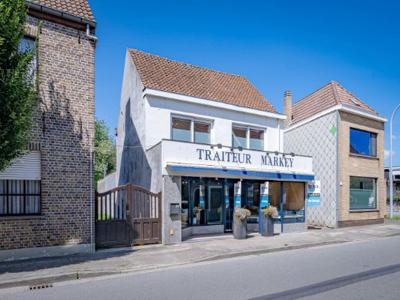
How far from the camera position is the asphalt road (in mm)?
6461

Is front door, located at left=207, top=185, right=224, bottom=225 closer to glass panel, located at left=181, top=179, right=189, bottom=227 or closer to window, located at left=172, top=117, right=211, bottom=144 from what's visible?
glass panel, located at left=181, top=179, right=189, bottom=227

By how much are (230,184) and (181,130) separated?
327 centimetres

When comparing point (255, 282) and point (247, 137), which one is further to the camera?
point (247, 137)

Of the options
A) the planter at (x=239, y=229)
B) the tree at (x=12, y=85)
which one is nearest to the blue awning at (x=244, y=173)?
the planter at (x=239, y=229)

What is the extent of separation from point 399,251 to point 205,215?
727 cm

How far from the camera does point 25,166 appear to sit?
9844 millimetres

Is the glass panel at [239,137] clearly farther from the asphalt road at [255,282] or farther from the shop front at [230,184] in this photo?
the asphalt road at [255,282]

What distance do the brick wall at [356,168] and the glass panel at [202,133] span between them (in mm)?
7699

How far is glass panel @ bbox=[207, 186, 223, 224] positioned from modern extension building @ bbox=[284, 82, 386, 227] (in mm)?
7046

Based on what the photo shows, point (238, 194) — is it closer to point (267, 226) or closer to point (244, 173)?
point (244, 173)

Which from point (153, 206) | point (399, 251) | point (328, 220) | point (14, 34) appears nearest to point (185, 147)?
point (153, 206)

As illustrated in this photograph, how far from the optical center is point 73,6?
1111cm

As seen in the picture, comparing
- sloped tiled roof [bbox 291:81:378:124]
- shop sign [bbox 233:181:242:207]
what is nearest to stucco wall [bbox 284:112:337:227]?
sloped tiled roof [bbox 291:81:378:124]

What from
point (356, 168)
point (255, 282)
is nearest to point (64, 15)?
point (255, 282)
